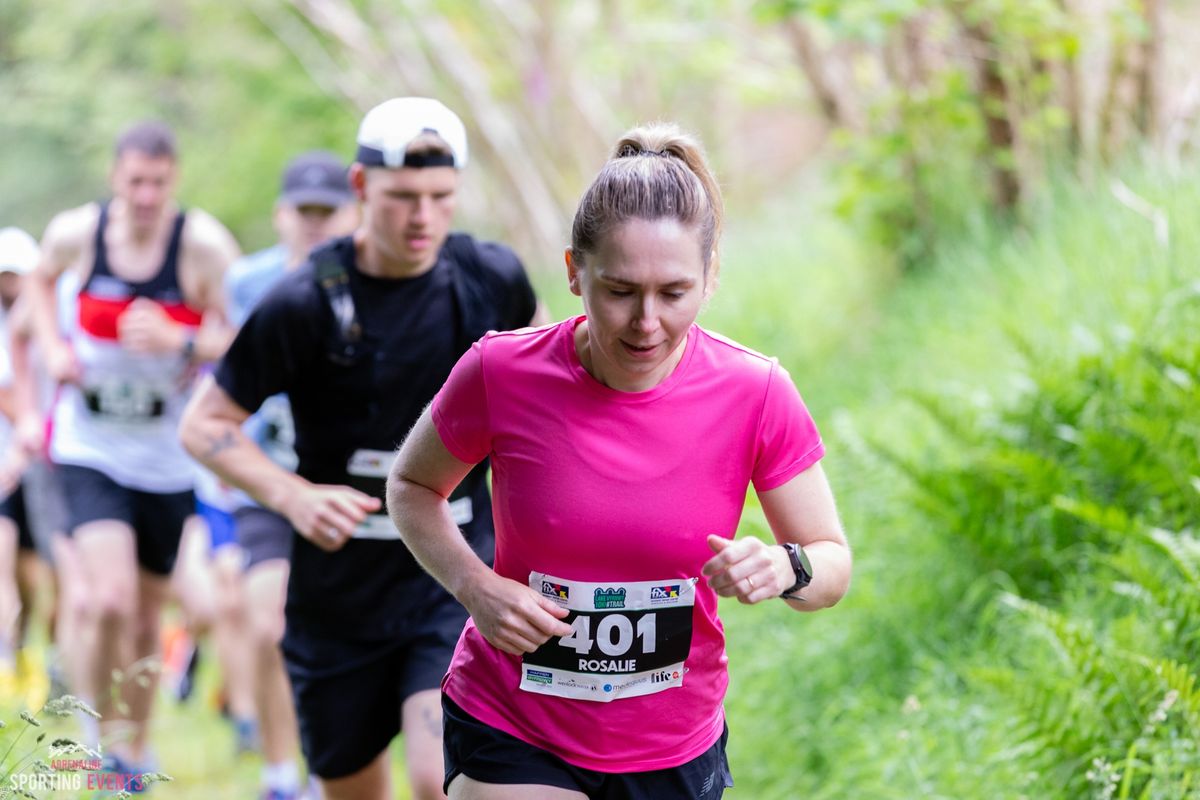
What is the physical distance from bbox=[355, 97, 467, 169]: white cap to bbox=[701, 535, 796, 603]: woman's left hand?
76.4 inches

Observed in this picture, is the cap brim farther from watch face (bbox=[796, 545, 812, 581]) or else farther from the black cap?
watch face (bbox=[796, 545, 812, 581])

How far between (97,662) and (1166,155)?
566 cm

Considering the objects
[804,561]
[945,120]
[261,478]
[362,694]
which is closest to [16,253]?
[261,478]

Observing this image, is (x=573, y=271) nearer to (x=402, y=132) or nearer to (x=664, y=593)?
(x=664, y=593)

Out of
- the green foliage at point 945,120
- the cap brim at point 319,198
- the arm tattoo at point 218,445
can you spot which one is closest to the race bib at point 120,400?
the cap brim at point 319,198

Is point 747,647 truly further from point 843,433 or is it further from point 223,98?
point 223,98

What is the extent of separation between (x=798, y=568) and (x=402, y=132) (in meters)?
1.99

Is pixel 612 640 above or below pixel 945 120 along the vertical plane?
below

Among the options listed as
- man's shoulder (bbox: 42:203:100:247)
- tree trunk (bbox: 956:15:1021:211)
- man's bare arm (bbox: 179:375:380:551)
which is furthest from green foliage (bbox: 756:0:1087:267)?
man's bare arm (bbox: 179:375:380:551)

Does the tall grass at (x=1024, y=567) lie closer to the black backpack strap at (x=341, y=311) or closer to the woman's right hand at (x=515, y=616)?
the woman's right hand at (x=515, y=616)

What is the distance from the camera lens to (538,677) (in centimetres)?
305

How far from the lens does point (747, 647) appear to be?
6.39m

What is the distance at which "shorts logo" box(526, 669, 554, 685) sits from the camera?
3.04m

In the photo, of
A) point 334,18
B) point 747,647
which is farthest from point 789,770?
point 334,18
